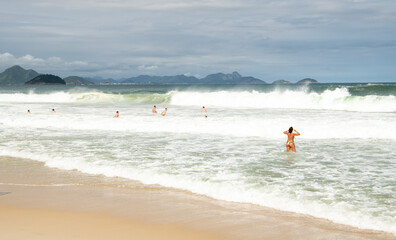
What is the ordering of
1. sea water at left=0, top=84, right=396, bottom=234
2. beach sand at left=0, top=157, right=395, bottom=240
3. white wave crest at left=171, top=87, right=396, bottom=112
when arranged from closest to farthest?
beach sand at left=0, top=157, right=395, bottom=240
sea water at left=0, top=84, right=396, bottom=234
white wave crest at left=171, top=87, right=396, bottom=112

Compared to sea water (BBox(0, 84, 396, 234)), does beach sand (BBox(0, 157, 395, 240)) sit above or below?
below

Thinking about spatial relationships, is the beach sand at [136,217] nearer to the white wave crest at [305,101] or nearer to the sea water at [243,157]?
the sea water at [243,157]

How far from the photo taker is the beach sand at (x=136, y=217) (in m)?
5.98

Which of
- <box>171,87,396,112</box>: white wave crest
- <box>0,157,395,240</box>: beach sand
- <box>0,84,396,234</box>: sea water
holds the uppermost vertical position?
<box>171,87,396,112</box>: white wave crest

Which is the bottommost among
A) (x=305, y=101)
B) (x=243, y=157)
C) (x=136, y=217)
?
(x=136, y=217)

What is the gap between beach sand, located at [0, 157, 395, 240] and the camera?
5984 mm

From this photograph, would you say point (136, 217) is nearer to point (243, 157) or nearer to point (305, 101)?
point (243, 157)

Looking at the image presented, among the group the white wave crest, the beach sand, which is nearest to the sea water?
the beach sand

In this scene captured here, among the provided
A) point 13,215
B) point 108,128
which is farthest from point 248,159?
point 108,128

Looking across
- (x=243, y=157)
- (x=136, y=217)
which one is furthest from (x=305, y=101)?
(x=136, y=217)

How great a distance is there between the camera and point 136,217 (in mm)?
6820

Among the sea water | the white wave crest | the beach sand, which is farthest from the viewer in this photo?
the white wave crest

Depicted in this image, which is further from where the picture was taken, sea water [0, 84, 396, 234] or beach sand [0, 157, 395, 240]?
sea water [0, 84, 396, 234]

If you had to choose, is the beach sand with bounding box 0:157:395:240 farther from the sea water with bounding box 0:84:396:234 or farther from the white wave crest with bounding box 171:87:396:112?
the white wave crest with bounding box 171:87:396:112
